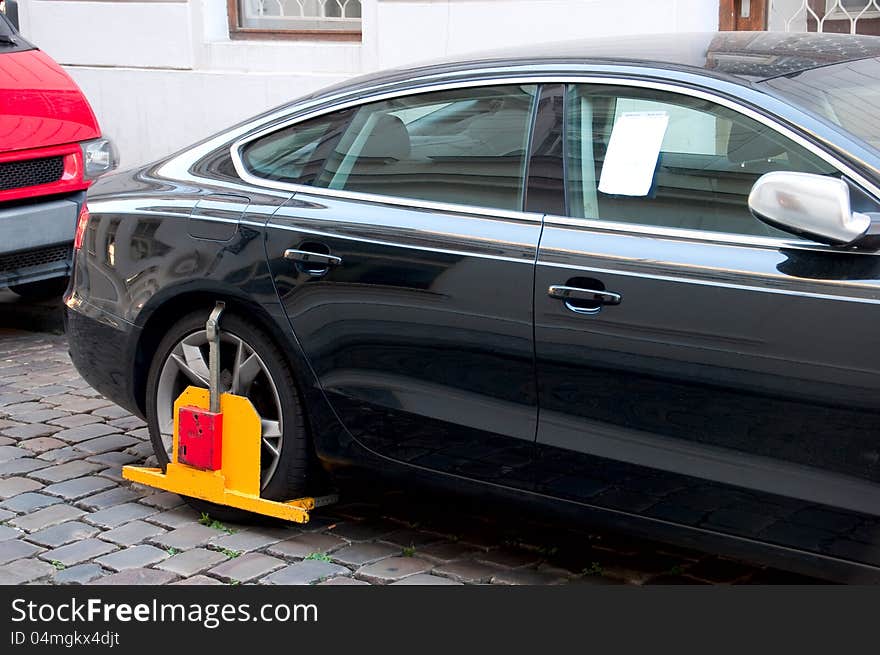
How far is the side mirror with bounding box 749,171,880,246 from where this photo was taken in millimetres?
3088

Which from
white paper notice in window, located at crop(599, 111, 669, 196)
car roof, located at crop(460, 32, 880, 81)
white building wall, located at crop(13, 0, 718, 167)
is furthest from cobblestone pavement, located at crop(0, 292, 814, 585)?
white building wall, located at crop(13, 0, 718, 167)

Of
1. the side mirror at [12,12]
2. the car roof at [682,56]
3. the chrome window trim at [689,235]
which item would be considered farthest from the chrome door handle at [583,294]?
the side mirror at [12,12]

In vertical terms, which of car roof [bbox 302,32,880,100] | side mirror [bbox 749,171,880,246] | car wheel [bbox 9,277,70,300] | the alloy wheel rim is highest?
car roof [bbox 302,32,880,100]

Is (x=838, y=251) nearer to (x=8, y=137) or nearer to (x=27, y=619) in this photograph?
(x=27, y=619)

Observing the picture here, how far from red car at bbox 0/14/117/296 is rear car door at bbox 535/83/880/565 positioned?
14.3ft

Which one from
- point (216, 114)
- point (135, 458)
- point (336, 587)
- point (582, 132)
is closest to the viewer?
point (582, 132)

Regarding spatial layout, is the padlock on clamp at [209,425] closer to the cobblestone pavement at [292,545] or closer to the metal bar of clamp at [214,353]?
the metal bar of clamp at [214,353]

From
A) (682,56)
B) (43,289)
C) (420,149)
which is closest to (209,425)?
(420,149)

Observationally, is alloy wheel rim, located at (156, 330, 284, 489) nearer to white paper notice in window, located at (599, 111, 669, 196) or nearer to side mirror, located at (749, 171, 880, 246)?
white paper notice in window, located at (599, 111, 669, 196)

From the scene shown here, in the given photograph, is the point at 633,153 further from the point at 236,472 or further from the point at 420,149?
the point at 236,472

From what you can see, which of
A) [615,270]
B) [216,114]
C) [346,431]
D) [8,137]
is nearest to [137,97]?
[216,114]

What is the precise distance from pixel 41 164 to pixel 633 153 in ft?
15.5

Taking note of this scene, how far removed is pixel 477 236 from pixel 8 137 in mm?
4299

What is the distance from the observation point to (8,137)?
7184mm
